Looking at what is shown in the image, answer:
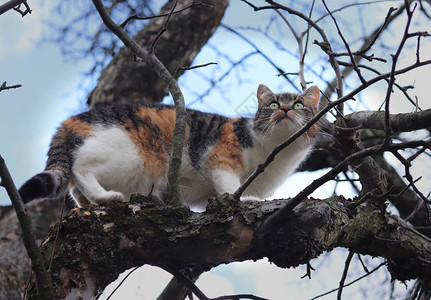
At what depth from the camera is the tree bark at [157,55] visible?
4547 millimetres

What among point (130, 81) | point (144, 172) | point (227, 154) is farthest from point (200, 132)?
point (130, 81)

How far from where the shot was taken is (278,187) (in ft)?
11.7

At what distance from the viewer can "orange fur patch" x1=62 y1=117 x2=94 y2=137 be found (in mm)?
2963

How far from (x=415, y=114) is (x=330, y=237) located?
25.1 inches

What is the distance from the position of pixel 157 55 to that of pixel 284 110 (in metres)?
1.88

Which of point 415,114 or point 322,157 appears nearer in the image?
point 415,114

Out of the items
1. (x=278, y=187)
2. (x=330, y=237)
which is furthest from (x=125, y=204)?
(x=278, y=187)

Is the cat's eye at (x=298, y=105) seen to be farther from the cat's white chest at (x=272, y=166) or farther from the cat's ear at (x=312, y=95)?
the cat's white chest at (x=272, y=166)

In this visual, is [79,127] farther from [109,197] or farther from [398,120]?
[398,120]

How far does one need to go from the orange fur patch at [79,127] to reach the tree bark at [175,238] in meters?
0.93

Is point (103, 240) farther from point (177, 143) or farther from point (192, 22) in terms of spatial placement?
point (192, 22)

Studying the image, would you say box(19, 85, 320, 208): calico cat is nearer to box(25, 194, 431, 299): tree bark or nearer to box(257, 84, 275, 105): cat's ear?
box(257, 84, 275, 105): cat's ear

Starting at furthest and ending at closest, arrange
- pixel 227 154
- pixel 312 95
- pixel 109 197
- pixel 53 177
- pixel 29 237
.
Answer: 1. pixel 312 95
2. pixel 227 154
3. pixel 109 197
4. pixel 53 177
5. pixel 29 237

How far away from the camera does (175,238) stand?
2.04m
